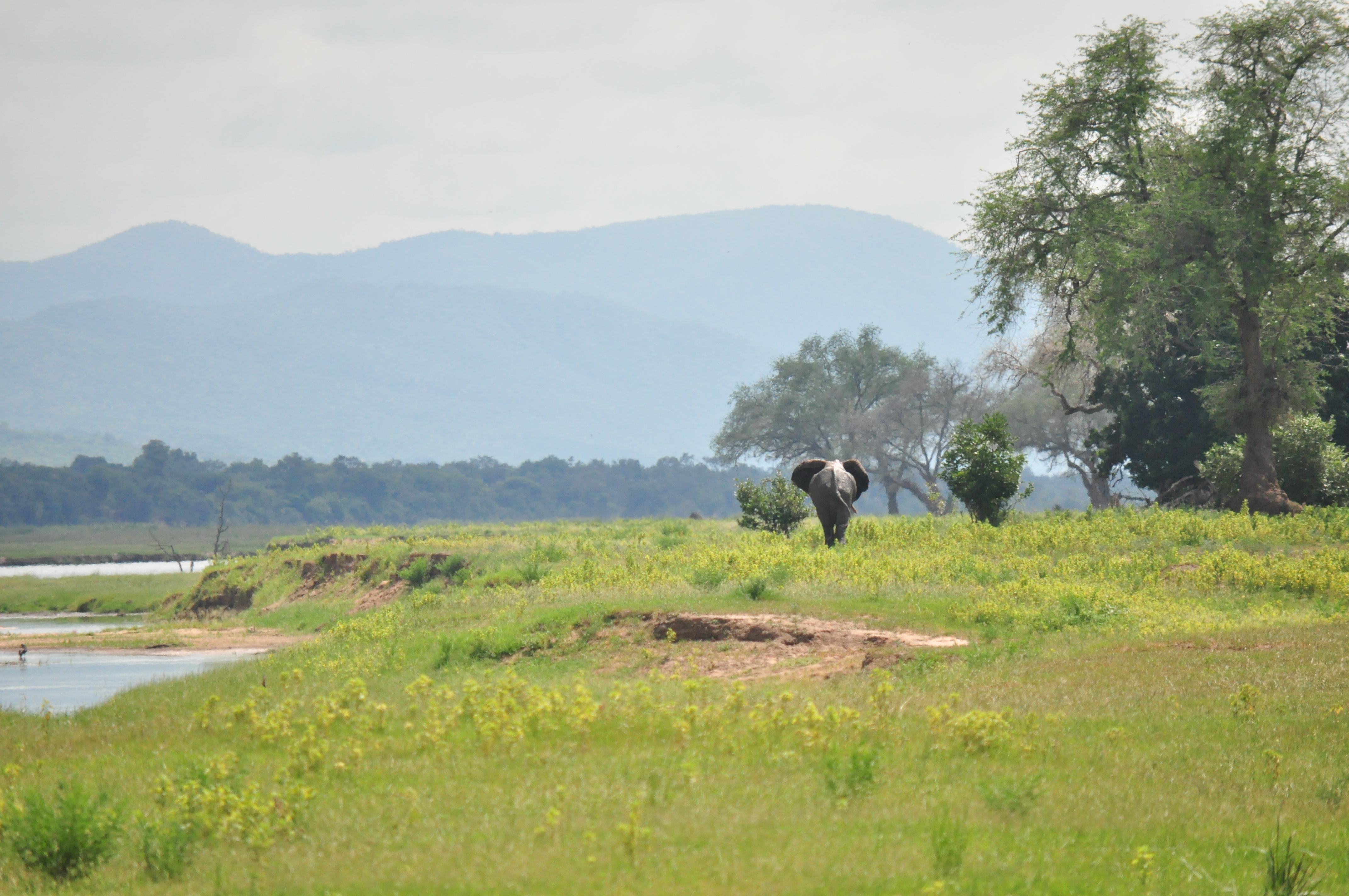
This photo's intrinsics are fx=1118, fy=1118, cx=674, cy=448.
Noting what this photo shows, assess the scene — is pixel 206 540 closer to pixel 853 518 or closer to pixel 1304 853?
pixel 853 518

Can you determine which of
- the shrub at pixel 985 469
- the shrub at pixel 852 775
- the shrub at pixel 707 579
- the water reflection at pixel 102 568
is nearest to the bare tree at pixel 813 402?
the water reflection at pixel 102 568

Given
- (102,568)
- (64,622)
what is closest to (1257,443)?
(64,622)

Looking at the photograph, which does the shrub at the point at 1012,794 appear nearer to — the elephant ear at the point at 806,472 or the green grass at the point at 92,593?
the elephant ear at the point at 806,472

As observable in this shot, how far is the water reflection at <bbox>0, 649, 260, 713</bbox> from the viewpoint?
19.7 metres

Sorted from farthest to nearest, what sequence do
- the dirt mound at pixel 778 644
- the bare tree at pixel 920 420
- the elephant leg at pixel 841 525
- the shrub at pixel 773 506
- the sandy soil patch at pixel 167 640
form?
the bare tree at pixel 920 420, the shrub at pixel 773 506, the sandy soil patch at pixel 167 640, the elephant leg at pixel 841 525, the dirt mound at pixel 778 644

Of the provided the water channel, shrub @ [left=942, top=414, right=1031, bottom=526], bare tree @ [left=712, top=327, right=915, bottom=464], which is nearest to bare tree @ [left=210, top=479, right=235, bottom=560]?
the water channel

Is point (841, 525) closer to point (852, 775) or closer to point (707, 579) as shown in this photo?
point (707, 579)

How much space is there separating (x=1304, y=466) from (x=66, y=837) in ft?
112

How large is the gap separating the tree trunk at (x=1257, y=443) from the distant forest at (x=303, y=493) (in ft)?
324

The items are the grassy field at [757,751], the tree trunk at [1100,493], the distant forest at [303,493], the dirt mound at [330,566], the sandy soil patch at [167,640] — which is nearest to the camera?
the grassy field at [757,751]

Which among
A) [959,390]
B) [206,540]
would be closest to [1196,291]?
[959,390]

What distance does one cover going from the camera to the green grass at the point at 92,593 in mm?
47531

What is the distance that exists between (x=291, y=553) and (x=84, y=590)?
17856 mm

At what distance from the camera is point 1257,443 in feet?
105
